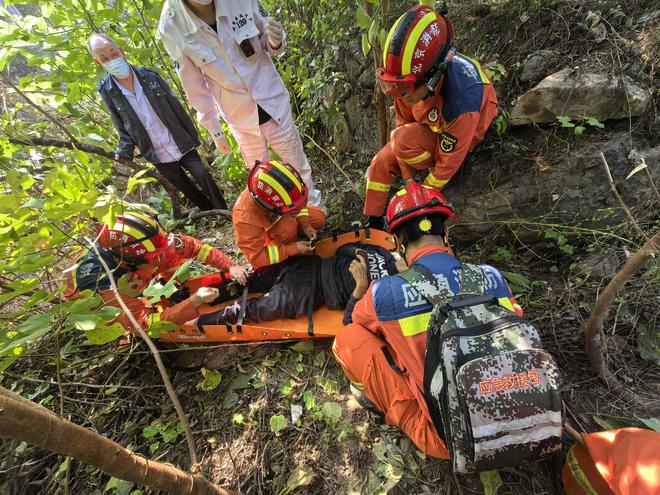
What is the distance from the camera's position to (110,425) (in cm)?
254

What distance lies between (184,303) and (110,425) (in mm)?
1086

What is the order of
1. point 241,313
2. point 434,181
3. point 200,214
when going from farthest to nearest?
point 200,214 < point 241,313 < point 434,181

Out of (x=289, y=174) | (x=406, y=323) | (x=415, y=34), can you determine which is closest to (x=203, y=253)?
(x=289, y=174)

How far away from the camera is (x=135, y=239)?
8.35 feet

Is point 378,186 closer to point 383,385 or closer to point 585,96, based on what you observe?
point 585,96

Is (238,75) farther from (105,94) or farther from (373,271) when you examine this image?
(373,271)

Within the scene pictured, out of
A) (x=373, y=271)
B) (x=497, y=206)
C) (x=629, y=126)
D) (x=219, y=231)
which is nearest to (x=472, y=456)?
(x=373, y=271)

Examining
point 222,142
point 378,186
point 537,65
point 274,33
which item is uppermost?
point 274,33

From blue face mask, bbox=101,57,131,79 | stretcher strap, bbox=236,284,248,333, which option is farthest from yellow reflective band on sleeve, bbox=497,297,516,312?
blue face mask, bbox=101,57,131,79

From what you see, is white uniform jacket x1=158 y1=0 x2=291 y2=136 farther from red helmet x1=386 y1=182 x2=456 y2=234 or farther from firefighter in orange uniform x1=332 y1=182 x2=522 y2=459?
firefighter in orange uniform x1=332 y1=182 x2=522 y2=459

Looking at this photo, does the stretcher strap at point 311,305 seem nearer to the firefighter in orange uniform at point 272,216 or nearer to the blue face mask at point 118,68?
the firefighter in orange uniform at point 272,216

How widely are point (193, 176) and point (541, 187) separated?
4077 millimetres

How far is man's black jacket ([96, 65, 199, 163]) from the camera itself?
3.63 m

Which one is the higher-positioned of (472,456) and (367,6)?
(367,6)
